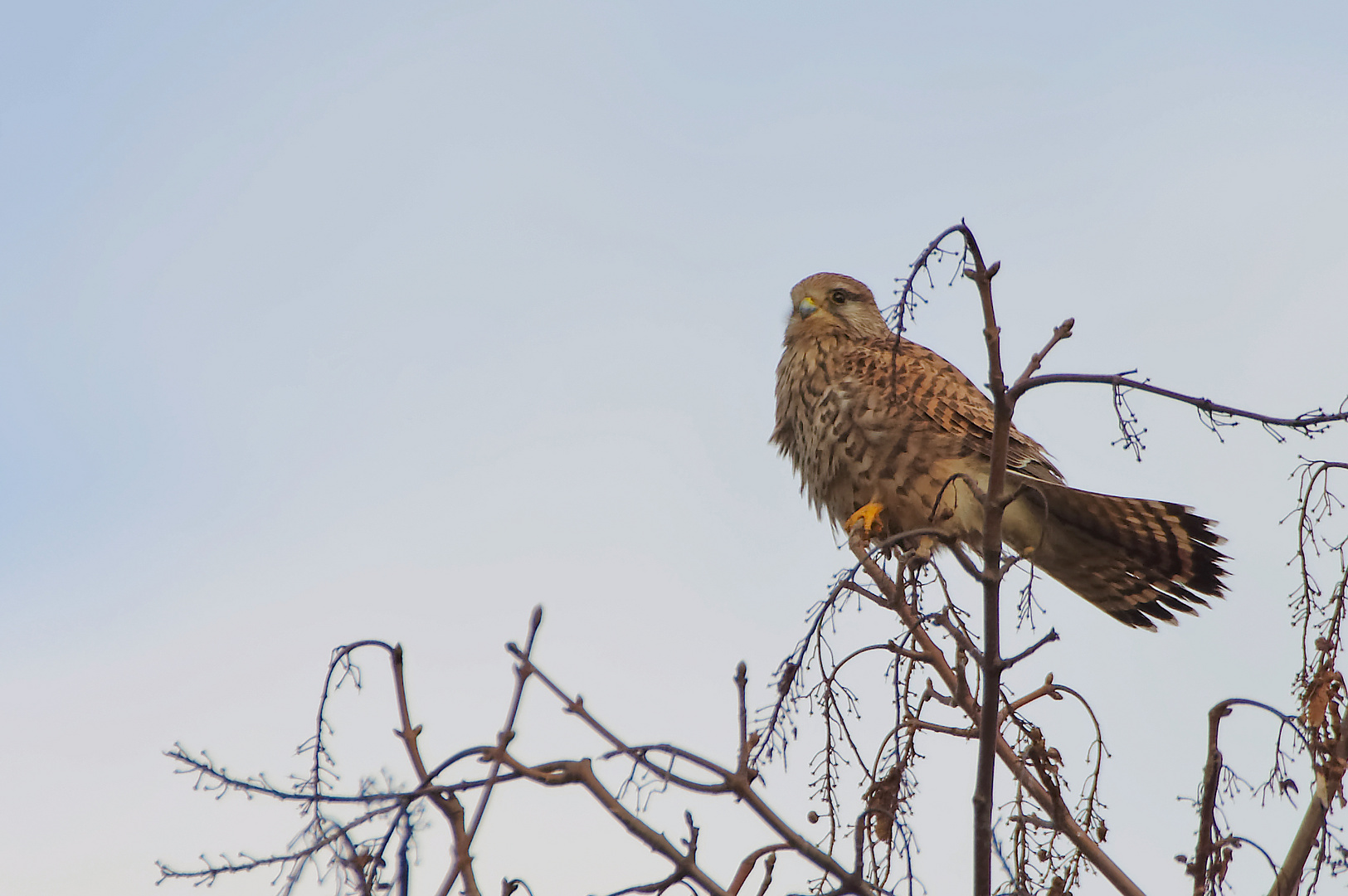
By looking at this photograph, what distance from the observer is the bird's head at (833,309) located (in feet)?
15.7

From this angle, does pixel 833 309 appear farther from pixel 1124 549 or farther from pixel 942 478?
pixel 1124 549

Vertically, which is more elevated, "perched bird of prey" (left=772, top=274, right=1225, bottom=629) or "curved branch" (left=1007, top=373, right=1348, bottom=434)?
"perched bird of prey" (left=772, top=274, right=1225, bottom=629)

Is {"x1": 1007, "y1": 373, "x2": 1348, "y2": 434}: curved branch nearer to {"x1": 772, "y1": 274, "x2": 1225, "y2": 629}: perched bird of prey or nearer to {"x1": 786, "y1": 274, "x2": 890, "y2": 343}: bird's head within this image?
{"x1": 772, "y1": 274, "x2": 1225, "y2": 629}: perched bird of prey

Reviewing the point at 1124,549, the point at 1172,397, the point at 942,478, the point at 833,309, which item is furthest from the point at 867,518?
the point at 1172,397

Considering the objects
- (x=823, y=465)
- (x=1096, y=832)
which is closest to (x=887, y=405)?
(x=823, y=465)

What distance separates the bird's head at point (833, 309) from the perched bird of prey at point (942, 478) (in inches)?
0.6

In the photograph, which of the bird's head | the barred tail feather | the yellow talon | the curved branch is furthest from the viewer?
the bird's head

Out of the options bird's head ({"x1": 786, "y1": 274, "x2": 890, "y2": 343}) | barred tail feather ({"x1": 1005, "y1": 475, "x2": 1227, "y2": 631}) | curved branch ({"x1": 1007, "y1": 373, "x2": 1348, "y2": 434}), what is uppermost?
bird's head ({"x1": 786, "y1": 274, "x2": 890, "y2": 343})

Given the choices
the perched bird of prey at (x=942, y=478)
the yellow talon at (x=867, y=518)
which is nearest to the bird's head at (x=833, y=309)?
the perched bird of prey at (x=942, y=478)

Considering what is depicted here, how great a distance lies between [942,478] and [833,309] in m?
1.03

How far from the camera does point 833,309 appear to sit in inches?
192

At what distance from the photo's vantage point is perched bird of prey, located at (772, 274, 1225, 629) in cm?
373

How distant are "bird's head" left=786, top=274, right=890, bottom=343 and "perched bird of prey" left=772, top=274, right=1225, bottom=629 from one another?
16 millimetres

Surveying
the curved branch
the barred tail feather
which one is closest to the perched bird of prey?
the barred tail feather
